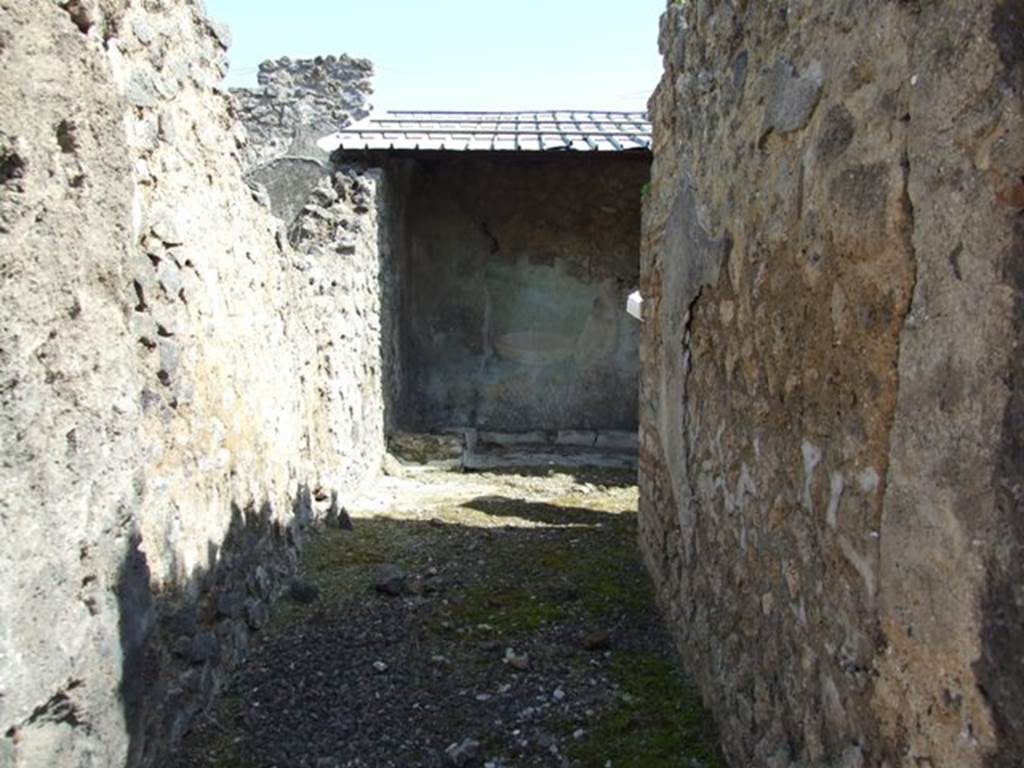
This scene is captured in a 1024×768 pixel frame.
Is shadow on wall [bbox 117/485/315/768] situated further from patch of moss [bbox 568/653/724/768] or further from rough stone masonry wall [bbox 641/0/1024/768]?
rough stone masonry wall [bbox 641/0/1024/768]

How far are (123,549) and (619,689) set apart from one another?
4.54 ft

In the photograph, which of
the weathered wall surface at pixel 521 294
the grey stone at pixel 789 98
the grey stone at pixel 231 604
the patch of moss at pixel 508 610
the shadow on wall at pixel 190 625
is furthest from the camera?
A: the weathered wall surface at pixel 521 294

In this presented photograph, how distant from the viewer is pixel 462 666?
2771 mm

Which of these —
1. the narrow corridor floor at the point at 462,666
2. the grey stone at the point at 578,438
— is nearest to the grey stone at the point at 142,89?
the narrow corridor floor at the point at 462,666

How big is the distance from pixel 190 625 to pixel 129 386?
0.73m

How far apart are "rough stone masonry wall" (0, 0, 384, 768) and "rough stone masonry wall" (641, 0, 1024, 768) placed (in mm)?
1290

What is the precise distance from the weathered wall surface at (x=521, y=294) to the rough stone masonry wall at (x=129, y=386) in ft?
11.9

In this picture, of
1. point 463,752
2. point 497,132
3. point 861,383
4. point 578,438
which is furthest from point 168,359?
point 578,438

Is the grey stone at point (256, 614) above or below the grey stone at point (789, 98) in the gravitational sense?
below

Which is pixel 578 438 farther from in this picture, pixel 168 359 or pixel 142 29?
pixel 142 29

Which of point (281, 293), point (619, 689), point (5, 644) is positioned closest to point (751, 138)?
point (619, 689)

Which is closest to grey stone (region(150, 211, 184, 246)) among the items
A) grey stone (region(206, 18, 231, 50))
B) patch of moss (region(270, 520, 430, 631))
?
grey stone (region(206, 18, 231, 50))

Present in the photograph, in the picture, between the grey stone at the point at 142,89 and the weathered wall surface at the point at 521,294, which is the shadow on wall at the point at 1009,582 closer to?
the grey stone at the point at 142,89

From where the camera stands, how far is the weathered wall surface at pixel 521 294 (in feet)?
23.7
